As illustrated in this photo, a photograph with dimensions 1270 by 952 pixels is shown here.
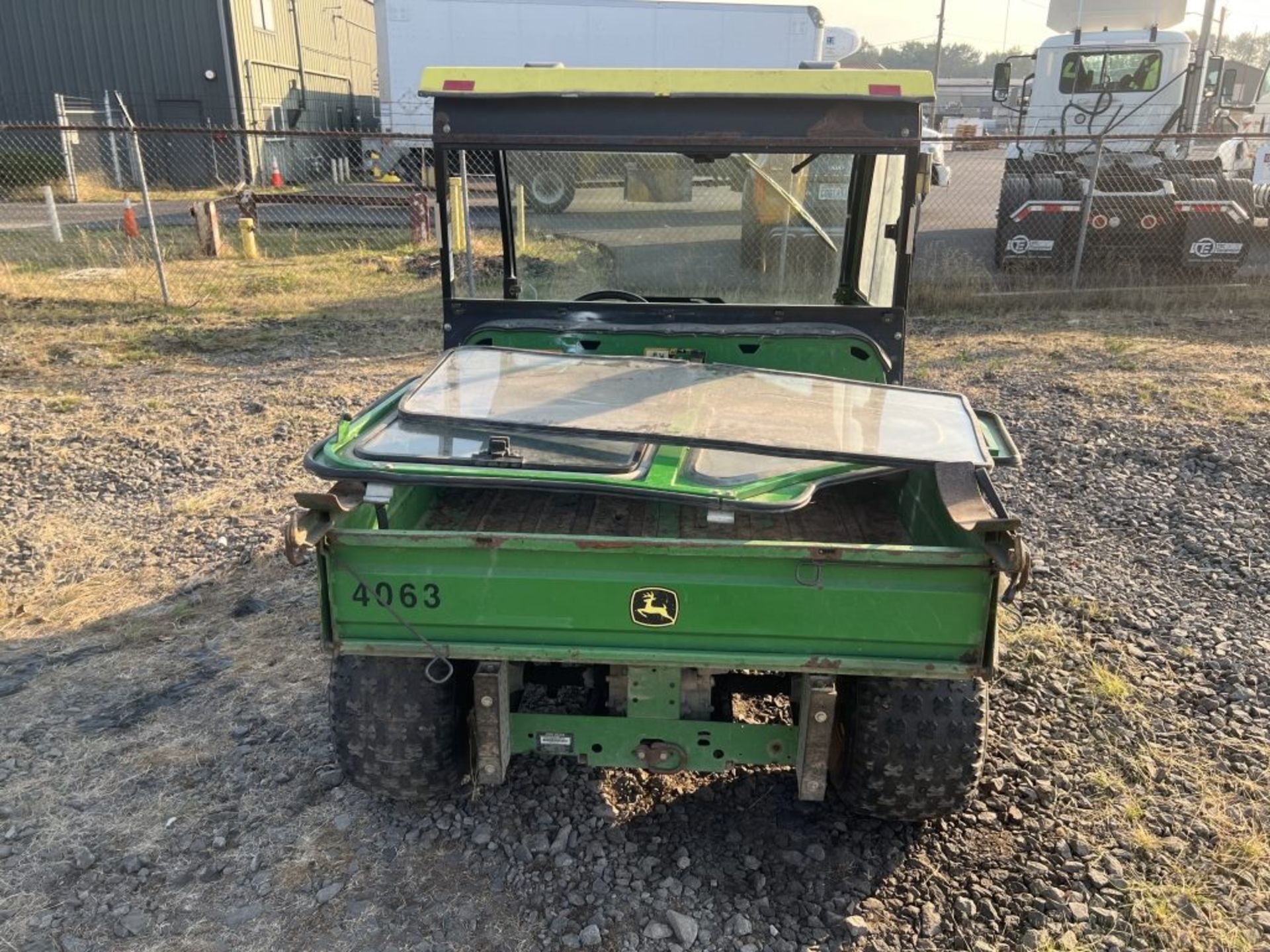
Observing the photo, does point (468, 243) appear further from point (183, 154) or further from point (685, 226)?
point (183, 154)

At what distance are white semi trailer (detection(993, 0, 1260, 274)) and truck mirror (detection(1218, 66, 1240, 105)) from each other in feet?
0.49

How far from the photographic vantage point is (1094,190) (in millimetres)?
11023

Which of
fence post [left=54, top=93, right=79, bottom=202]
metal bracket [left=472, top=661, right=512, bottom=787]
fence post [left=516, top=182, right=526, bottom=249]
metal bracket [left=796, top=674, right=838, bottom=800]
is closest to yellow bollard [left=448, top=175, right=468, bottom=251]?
fence post [left=516, top=182, right=526, bottom=249]

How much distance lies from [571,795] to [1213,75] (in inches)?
524

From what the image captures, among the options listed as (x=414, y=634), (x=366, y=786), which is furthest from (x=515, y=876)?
(x=414, y=634)

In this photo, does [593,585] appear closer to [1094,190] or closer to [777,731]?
[777,731]

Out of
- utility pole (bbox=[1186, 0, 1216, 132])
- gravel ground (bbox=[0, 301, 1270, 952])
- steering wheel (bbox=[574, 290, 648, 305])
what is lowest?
gravel ground (bbox=[0, 301, 1270, 952])

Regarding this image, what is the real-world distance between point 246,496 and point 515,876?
11.1ft

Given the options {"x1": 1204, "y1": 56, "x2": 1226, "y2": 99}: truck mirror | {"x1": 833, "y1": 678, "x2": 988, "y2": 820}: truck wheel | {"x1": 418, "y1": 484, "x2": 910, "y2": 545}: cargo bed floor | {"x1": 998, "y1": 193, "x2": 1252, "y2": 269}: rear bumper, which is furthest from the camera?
{"x1": 1204, "y1": 56, "x2": 1226, "y2": 99}: truck mirror

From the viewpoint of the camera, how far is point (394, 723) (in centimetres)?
265

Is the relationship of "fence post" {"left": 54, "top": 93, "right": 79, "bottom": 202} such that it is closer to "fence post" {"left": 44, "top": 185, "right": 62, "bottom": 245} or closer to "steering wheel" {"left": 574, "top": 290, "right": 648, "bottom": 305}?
"fence post" {"left": 44, "top": 185, "right": 62, "bottom": 245}

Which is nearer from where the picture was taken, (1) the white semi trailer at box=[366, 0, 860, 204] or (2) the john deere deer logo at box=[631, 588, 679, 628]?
(2) the john deere deer logo at box=[631, 588, 679, 628]

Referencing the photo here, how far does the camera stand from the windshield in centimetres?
374

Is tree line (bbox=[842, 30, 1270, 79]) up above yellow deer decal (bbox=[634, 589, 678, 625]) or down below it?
above
